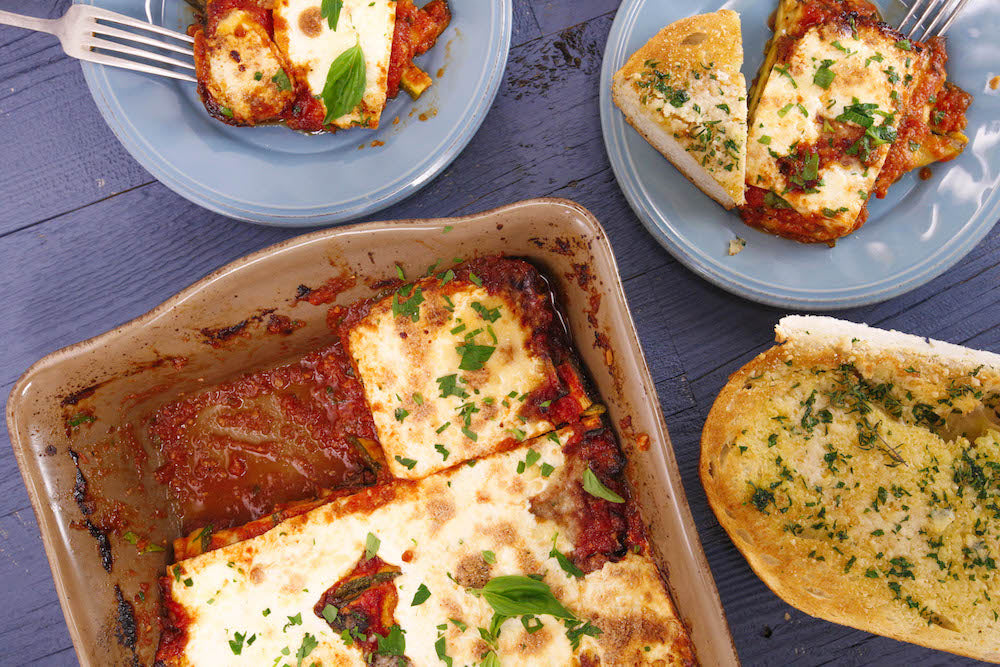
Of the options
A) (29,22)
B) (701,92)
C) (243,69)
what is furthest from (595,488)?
(29,22)

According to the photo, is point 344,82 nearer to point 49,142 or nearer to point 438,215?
point 438,215

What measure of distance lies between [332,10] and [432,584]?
6.71ft

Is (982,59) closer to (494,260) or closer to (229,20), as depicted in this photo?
(494,260)

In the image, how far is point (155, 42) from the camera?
2215mm

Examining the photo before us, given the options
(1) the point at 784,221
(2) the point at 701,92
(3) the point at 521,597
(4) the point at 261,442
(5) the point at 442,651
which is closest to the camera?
(3) the point at 521,597

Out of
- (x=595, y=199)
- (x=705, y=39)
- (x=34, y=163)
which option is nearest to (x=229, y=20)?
(x=34, y=163)

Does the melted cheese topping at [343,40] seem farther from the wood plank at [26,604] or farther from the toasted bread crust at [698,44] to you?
the wood plank at [26,604]

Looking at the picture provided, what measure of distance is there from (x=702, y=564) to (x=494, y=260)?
1.24m

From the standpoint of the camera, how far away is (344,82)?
2.19 m

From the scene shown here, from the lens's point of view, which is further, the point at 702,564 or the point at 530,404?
the point at 530,404

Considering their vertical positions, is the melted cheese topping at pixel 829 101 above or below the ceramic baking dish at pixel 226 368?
above

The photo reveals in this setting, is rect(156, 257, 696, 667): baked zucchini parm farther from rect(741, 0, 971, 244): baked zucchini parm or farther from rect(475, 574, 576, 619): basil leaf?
rect(741, 0, 971, 244): baked zucchini parm

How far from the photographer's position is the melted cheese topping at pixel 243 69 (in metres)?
2.25

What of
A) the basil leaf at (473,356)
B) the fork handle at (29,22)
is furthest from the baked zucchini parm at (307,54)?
the basil leaf at (473,356)
